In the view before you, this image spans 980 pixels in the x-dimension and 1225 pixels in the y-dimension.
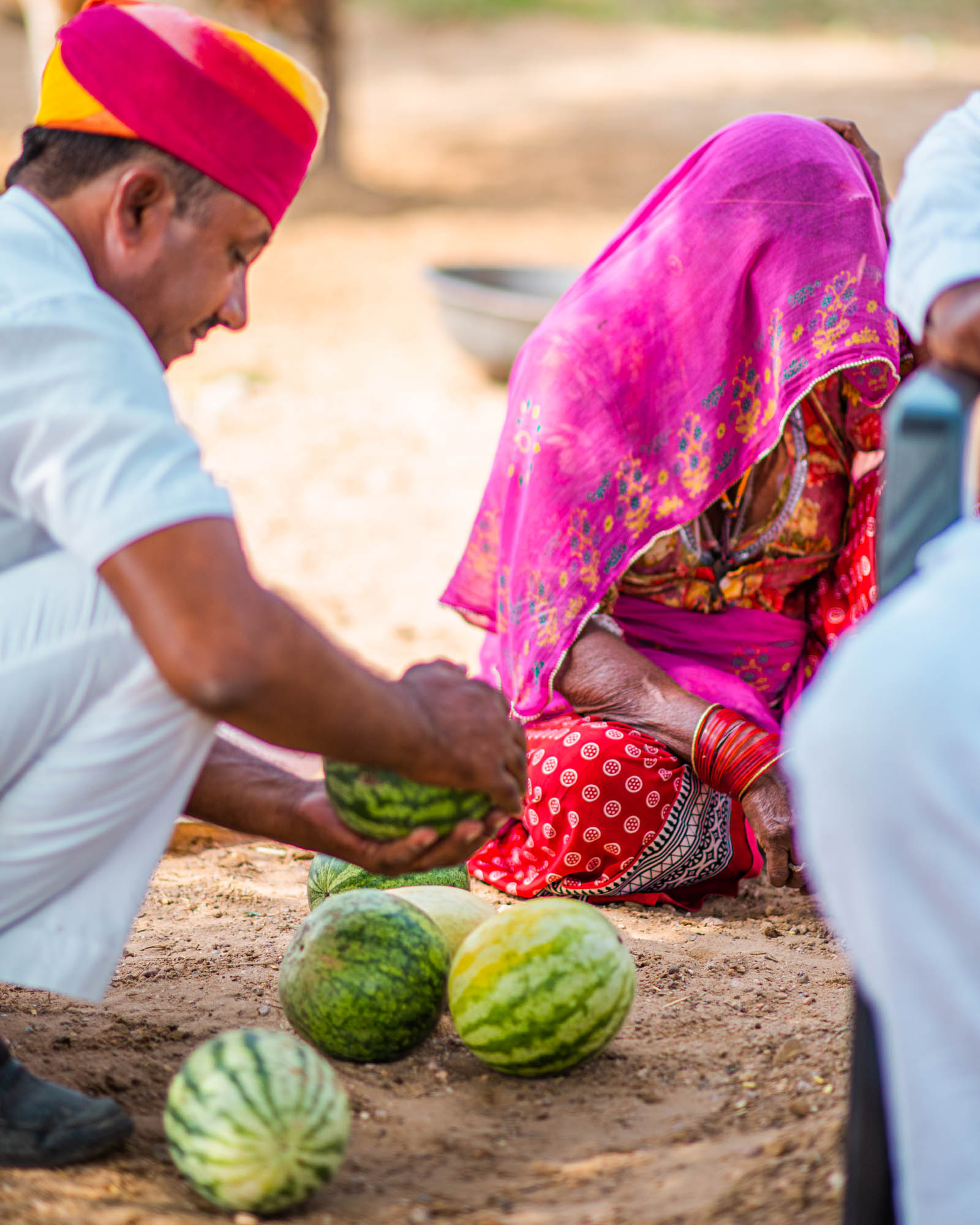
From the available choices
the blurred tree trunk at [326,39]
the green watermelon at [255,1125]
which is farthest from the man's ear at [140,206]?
the blurred tree trunk at [326,39]

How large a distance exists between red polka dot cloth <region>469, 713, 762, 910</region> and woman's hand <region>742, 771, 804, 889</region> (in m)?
0.27

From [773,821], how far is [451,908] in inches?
36.2

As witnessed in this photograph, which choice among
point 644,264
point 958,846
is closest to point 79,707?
point 958,846

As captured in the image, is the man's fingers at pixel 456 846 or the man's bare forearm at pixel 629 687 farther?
the man's bare forearm at pixel 629 687

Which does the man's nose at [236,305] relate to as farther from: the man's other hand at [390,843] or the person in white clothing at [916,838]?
the person in white clothing at [916,838]

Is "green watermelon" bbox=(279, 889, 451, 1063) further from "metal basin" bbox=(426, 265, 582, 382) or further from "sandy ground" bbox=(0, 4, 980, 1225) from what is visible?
"metal basin" bbox=(426, 265, 582, 382)

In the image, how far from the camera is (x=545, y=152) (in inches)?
797

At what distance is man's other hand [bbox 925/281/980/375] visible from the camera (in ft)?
6.85

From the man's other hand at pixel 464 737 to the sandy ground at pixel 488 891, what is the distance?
65cm

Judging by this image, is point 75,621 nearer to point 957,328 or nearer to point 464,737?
point 464,737

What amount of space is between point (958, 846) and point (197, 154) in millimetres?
1675

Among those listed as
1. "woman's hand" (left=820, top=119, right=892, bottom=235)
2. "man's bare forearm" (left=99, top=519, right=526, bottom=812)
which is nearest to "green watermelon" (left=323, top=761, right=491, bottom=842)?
"man's bare forearm" (left=99, top=519, right=526, bottom=812)

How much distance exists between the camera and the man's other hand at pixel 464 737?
2336mm

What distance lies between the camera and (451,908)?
10.1 ft
